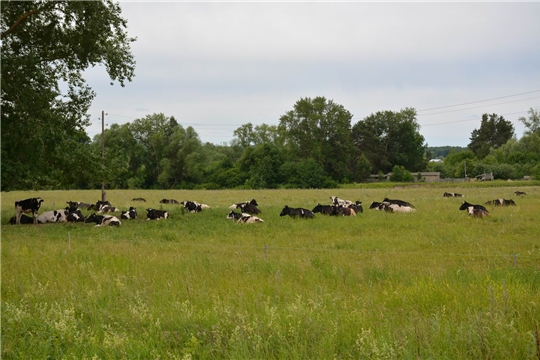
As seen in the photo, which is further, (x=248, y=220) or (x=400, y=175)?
(x=400, y=175)

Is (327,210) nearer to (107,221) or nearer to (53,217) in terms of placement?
(107,221)

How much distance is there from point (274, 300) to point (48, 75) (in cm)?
1613

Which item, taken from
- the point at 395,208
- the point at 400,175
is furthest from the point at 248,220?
the point at 400,175

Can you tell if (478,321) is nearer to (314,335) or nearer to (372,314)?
(372,314)

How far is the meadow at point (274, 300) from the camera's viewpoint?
224 inches

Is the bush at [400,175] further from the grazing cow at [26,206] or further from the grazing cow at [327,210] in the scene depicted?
the grazing cow at [26,206]

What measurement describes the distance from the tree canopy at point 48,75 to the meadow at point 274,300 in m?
5.20

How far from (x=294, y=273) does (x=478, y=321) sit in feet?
14.2

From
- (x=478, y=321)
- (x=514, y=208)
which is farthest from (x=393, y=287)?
(x=514, y=208)

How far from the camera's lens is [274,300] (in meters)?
7.54

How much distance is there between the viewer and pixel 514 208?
862 inches

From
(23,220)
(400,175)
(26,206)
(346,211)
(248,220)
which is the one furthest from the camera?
(400,175)

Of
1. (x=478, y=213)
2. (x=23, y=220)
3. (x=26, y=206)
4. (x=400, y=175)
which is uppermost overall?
(x=400, y=175)

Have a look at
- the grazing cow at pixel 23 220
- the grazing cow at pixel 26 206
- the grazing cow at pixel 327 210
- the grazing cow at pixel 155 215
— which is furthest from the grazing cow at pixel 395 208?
the grazing cow at pixel 23 220
